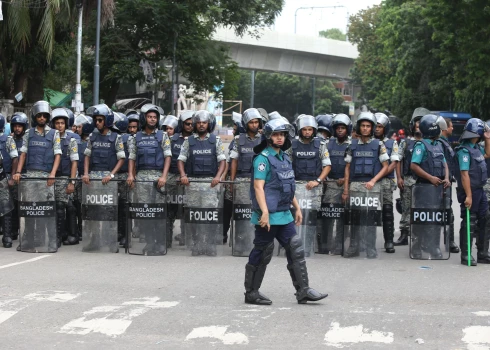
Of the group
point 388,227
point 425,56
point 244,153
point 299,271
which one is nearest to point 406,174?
point 388,227

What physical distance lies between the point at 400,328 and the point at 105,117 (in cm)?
678

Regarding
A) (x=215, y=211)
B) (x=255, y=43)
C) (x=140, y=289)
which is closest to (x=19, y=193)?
(x=215, y=211)

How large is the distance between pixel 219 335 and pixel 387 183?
260 inches

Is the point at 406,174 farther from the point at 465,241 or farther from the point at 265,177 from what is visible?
the point at 265,177

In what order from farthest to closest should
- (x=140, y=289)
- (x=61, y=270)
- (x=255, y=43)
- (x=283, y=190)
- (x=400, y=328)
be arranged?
1. (x=255, y=43)
2. (x=61, y=270)
3. (x=140, y=289)
4. (x=283, y=190)
5. (x=400, y=328)

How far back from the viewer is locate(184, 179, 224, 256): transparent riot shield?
12.9 m

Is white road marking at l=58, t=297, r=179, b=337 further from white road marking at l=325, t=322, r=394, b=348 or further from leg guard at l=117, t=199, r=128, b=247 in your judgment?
leg guard at l=117, t=199, r=128, b=247

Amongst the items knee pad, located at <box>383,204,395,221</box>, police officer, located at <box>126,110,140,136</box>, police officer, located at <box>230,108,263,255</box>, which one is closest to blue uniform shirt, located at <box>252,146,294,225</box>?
police officer, located at <box>230,108,263,255</box>

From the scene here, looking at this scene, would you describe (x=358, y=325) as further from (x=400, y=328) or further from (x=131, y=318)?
(x=131, y=318)

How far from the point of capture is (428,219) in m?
12.7

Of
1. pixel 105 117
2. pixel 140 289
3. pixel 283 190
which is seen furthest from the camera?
pixel 105 117

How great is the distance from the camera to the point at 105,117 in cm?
1366

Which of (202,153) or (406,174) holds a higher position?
(202,153)

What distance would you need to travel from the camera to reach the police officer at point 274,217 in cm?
901
